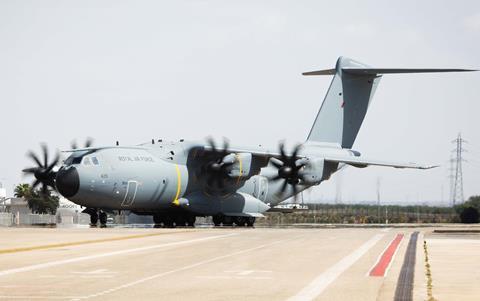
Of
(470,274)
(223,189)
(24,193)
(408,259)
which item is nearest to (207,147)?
(223,189)

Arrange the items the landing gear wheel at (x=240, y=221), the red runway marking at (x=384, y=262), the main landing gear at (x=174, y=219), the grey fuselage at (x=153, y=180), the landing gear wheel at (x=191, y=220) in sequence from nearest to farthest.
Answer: the red runway marking at (x=384, y=262) < the grey fuselage at (x=153, y=180) < the main landing gear at (x=174, y=219) < the landing gear wheel at (x=191, y=220) < the landing gear wheel at (x=240, y=221)

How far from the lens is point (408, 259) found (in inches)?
871

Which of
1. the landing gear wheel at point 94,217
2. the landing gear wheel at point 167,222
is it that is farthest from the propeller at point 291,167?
the landing gear wheel at point 94,217

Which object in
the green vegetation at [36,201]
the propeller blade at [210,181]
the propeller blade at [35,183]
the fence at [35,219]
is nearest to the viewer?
the propeller blade at [35,183]

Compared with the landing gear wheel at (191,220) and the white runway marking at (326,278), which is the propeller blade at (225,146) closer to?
the landing gear wheel at (191,220)

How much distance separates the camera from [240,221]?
5606 cm

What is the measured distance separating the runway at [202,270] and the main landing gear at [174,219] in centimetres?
2400

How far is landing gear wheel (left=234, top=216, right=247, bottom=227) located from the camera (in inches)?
2194

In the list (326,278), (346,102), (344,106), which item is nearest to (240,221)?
(344,106)

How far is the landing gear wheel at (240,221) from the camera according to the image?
55.7m

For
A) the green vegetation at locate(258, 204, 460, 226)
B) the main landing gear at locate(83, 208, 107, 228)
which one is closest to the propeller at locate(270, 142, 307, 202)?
the main landing gear at locate(83, 208, 107, 228)

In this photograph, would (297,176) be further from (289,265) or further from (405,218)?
(405,218)

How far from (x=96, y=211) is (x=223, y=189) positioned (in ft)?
26.0

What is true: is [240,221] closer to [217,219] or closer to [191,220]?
[217,219]
